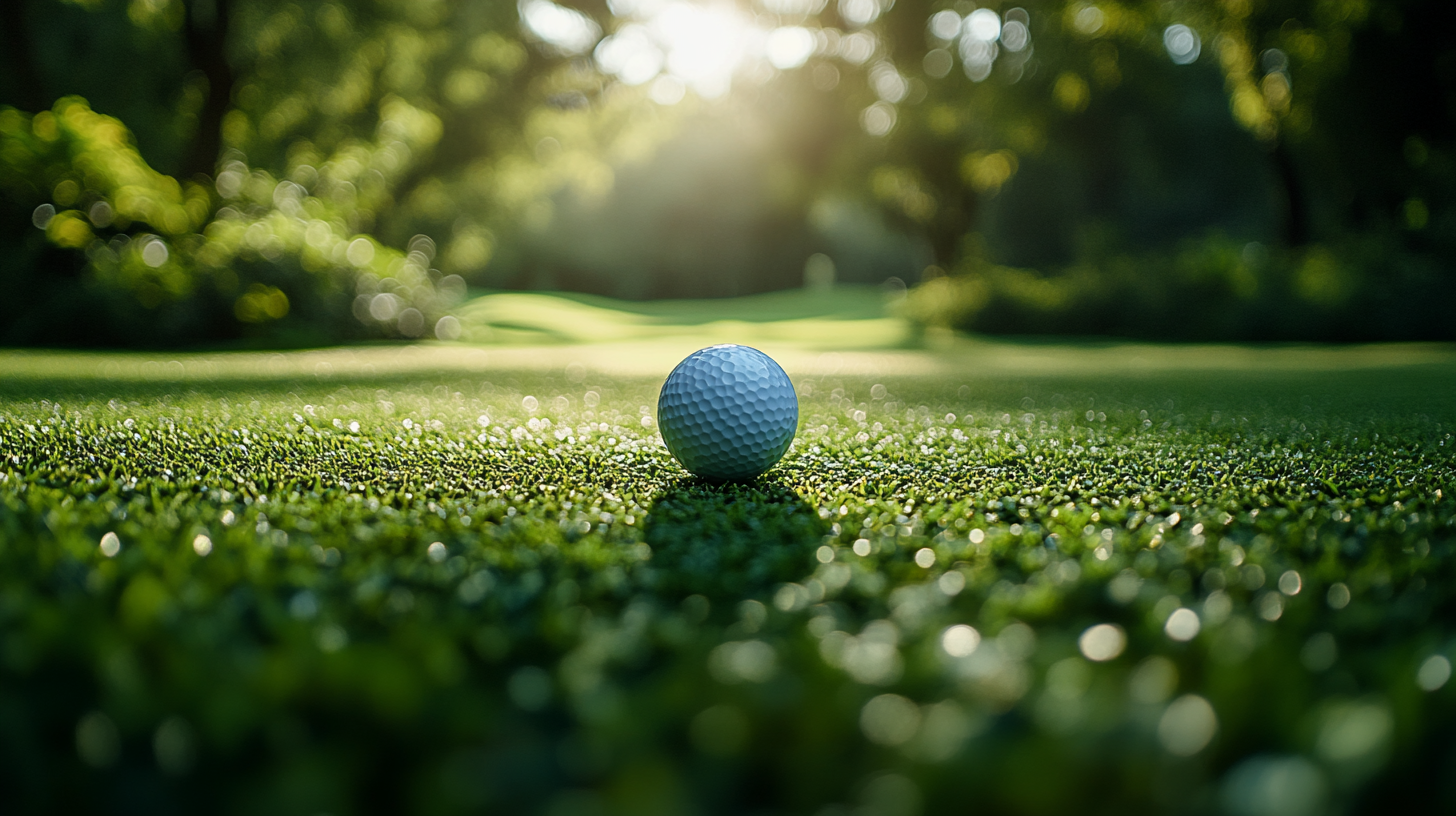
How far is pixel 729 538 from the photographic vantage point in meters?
1.75

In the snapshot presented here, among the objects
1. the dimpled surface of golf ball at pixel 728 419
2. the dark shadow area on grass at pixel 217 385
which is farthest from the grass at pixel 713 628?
the dark shadow area on grass at pixel 217 385

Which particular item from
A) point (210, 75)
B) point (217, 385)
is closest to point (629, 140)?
point (210, 75)

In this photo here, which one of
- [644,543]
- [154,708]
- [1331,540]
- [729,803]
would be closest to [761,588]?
[644,543]

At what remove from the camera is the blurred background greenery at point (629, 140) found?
9898mm

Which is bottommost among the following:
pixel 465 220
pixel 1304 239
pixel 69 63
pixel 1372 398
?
pixel 1372 398

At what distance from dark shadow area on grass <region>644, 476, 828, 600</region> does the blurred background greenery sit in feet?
30.6

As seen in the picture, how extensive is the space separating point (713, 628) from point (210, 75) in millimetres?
14149

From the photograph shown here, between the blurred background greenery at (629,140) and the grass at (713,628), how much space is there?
8.65m

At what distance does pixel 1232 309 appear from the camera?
515 inches

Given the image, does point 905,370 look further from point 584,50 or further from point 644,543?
point 584,50

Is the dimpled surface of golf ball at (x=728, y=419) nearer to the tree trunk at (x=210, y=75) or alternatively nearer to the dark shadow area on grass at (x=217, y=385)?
the dark shadow area on grass at (x=217, y=385)

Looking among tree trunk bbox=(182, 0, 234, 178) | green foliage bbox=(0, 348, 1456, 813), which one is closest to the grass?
green foliage bbox=(0, 348, 1456, 813)

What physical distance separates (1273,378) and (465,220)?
21464mm

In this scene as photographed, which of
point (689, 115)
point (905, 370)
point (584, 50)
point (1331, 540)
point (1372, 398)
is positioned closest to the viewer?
point (1331, 540)
